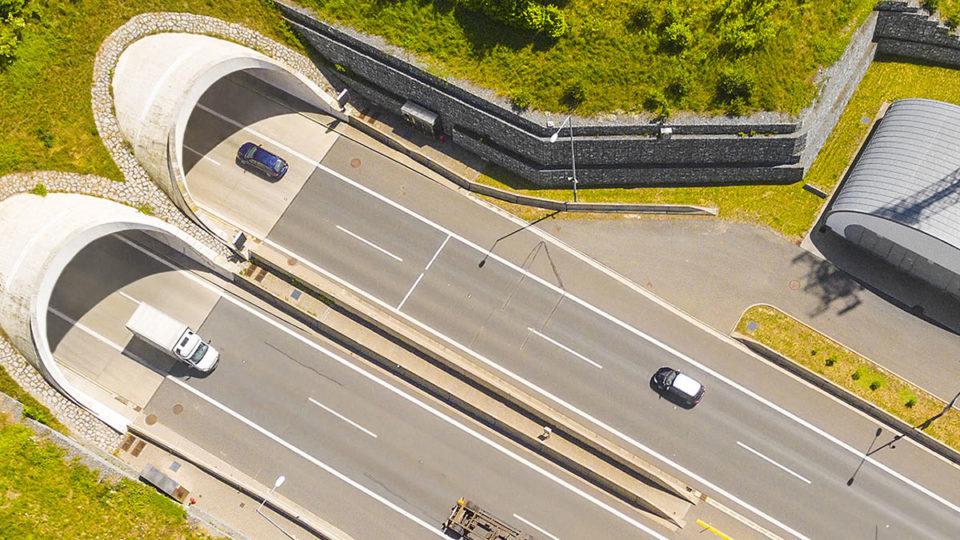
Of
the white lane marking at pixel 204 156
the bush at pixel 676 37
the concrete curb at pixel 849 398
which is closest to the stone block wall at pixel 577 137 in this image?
the bush at pixel 676 37

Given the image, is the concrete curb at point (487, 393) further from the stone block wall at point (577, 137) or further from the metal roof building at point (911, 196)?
the metal roof building at point (911, 196)

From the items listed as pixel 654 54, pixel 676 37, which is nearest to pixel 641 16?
pixel 654 54

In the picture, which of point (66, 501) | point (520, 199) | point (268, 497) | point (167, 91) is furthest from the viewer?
point (520, 199)

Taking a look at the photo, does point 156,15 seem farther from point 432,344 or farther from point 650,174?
point 650,174

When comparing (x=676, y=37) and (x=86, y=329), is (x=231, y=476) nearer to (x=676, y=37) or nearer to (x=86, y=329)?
(x=86, y=329)

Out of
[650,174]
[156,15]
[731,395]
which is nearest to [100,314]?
[156,15]
